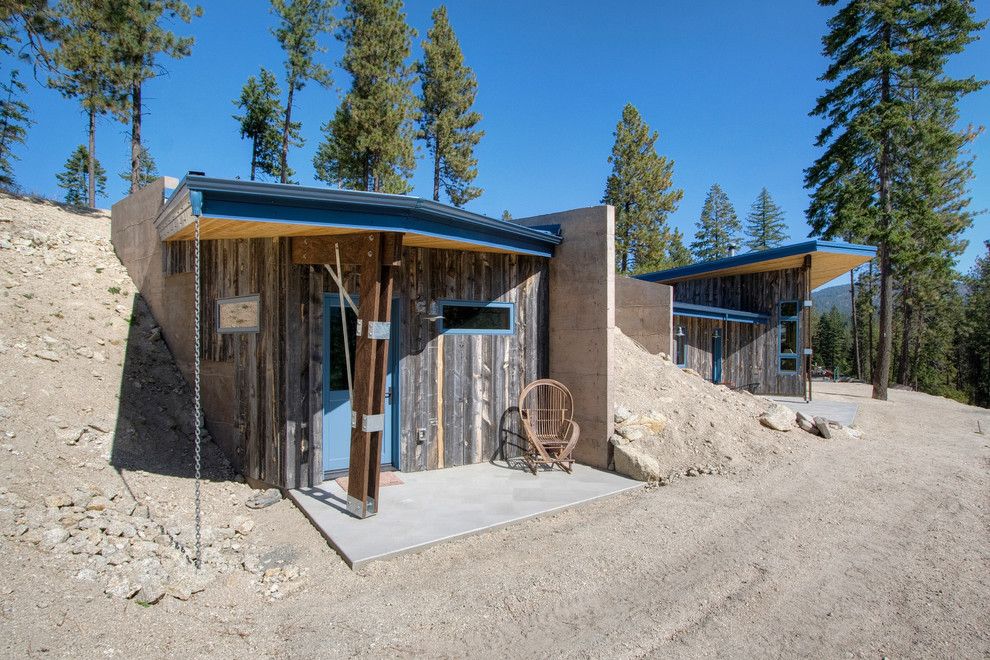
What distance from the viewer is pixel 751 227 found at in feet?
146

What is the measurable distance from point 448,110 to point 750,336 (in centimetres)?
1389

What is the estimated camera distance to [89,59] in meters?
9.45

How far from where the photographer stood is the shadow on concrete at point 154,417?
5.50 m

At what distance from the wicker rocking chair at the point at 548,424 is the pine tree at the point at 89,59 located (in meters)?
9.33

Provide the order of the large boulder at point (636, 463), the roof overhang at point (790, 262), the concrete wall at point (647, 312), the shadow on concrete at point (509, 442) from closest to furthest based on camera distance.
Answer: the large boulder at point (636, 463)
the shadow on concrete at point (509, 442)
the concrete wall at point (647, 312)
the roof overhang at point (790, 262)

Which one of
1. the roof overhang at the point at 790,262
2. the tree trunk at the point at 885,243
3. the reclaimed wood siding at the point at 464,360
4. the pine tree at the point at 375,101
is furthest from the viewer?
the pine tree at the point at 375,101

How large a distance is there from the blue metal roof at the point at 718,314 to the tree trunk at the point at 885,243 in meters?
3.43

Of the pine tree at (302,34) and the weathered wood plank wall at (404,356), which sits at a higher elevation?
the pine tree at (302,34)

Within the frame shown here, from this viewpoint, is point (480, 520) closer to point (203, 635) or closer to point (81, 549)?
point (203, 635)

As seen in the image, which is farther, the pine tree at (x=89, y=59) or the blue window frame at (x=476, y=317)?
the pine tree at (x=89, y=59)

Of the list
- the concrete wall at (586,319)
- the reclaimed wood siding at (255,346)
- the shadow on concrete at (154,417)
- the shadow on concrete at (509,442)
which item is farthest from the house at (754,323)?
the shadow on concrete at (154,417)

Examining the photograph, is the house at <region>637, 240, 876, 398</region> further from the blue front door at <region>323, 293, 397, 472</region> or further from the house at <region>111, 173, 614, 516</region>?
the blue front door at <region>323, 293, 397, 472</region>

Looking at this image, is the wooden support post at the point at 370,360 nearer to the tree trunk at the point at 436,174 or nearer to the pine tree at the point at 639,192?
the tree trunk at the point at 436,174

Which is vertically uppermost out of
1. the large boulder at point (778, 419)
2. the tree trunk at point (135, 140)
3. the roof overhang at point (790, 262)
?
the tree trunk at point (135, 140)
